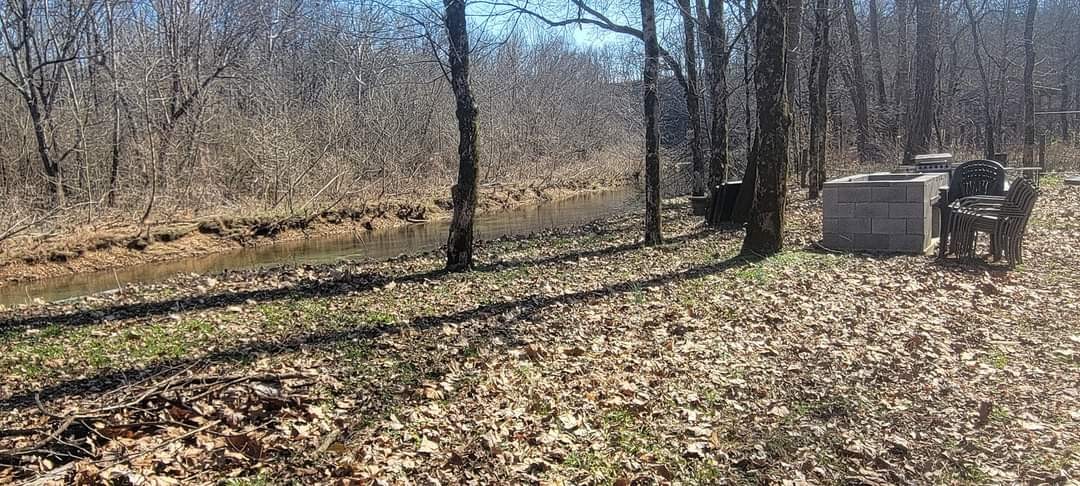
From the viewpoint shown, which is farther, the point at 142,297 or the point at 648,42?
the point at 648,42

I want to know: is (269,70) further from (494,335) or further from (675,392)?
(675,392)

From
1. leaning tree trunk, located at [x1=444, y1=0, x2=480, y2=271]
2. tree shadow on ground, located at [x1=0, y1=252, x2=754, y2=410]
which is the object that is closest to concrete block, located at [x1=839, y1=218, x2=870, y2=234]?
tree shadow on ground, located at [x1=0, y1=252, x2=754, y2=410]

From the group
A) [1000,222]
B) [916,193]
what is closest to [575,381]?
[1000,222]

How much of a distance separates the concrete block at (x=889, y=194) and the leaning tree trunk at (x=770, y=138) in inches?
45.6

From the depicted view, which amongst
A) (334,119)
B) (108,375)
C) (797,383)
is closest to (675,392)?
(797,383)

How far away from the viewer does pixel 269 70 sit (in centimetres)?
2589

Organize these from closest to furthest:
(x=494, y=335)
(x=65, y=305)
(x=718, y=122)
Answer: (x=494, y=335) < (x=65, y=305) < (x=718, y=122)

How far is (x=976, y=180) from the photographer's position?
32.3ft

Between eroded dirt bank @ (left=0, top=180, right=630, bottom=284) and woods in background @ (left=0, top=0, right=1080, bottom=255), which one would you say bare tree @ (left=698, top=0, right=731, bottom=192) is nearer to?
woods in background @ (left=0, top=0, right=1080, bottom=255)

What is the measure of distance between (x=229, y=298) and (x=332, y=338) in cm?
289

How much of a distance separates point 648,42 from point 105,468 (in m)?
8.83

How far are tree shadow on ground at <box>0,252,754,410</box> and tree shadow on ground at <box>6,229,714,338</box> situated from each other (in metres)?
0.46

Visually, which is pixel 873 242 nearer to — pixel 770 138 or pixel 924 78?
pixel 770 138

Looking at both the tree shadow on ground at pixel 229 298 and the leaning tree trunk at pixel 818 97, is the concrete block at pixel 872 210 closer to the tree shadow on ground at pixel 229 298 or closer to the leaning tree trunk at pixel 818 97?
the tree shadow on ground at pixel 229 298
